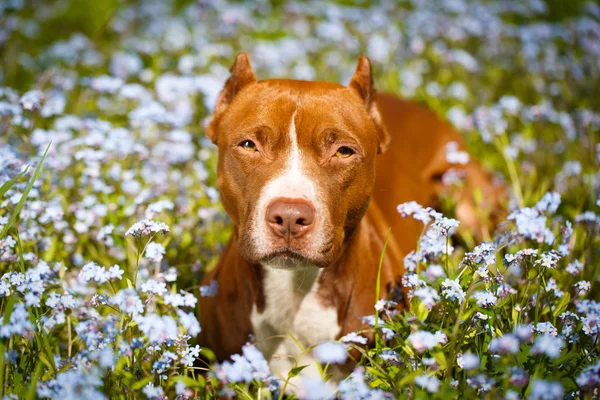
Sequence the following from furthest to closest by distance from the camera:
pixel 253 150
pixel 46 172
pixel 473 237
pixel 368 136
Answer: pixel 473 237
pixel 46 172
pixel 368 136
pixel 253 150

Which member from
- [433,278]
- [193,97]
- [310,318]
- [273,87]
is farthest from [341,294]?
[193,97]

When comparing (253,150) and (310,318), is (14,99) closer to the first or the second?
(253,150)

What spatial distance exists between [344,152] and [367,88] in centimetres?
54

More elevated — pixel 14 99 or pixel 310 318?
pixel 14 99

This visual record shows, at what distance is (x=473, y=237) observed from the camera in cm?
527

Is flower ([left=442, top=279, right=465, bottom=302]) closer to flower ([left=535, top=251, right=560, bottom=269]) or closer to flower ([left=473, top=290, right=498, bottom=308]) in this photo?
flower ([left=473, top=290, right=498, bottom=308])

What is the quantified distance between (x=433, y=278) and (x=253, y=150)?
1.01 m

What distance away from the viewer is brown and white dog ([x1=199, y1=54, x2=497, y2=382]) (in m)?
3.01

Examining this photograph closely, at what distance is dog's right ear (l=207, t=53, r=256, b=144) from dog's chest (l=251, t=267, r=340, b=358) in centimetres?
82

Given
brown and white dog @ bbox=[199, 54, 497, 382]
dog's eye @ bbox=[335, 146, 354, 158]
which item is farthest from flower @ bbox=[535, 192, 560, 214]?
dog's eye @ bbox=[335, 146, 354, 158]

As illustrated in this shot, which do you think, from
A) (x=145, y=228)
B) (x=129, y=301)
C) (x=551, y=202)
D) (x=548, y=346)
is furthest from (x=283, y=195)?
(x=551, y=202)

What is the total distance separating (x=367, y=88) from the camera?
3.70 m

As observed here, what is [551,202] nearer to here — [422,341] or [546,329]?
[546,329]

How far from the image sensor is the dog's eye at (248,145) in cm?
328
